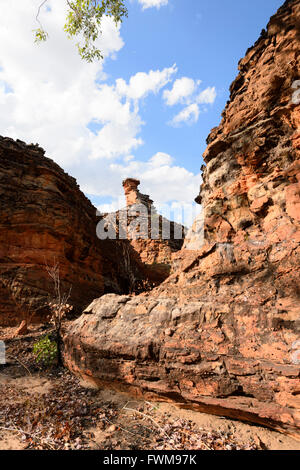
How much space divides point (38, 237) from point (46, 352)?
253 inches

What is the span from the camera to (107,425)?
4.04m

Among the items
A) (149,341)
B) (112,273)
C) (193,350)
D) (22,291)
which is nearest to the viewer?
(193,350)

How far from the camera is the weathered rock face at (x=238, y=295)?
141 inches

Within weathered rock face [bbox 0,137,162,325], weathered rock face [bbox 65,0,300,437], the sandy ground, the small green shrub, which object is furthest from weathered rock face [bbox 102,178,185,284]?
the sandy ground

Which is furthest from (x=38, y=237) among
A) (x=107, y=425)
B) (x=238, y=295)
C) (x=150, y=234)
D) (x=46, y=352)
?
(x=150, y=234)

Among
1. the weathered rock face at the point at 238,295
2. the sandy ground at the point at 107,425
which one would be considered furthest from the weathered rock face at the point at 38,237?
the sandy ground at the point at 107,425

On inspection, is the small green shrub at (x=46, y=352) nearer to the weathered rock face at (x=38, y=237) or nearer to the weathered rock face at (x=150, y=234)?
the weathered rock face at (x=38, y=237)

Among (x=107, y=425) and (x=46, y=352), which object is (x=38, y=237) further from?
(x=107, y=425)

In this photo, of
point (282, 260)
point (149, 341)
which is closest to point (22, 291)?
point (149, 341)

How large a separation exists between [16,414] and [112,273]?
37.3 ft

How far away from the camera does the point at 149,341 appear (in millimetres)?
4582

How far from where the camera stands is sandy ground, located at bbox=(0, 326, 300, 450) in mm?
3445

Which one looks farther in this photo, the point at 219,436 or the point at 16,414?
the point at 16,414
